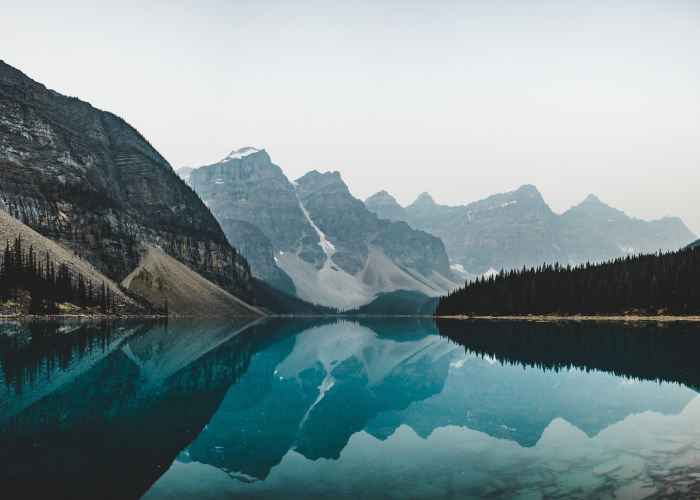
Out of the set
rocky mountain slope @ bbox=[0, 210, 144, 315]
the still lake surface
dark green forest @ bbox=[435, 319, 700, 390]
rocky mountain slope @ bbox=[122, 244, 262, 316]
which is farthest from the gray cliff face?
dark green forest @ bbox=[435, 319, 700, 390]

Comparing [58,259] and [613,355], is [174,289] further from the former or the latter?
[613,355]

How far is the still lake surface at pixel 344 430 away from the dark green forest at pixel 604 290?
83.7m

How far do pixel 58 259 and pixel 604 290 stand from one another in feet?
474

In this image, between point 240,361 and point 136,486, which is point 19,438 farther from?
point 240,361

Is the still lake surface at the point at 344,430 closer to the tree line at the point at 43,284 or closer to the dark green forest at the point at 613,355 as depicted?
the dark green forest at the point at 613,355

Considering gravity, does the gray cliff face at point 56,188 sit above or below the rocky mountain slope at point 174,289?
above

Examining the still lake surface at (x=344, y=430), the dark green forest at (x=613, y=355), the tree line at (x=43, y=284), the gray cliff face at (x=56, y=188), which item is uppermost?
the gray cliff face at (x=56, y=188)

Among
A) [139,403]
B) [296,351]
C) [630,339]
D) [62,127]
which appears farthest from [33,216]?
[630,339]

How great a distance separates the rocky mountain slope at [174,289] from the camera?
153 metres

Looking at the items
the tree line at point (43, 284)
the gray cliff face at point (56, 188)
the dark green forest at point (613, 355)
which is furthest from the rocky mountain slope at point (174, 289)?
the dark green forest at point (613, 355)

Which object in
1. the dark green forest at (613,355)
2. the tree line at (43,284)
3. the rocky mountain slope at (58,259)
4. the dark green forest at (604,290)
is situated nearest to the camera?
the dark green forest at (613,355)

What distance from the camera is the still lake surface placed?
1302cm

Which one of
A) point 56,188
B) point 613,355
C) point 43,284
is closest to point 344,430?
point 613,355

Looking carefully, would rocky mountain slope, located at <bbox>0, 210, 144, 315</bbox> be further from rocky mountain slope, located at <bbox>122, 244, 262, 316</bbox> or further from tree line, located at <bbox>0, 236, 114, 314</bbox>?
rocky mountain slope, located at <bbox>122, 244, 262, 316</bbox>
